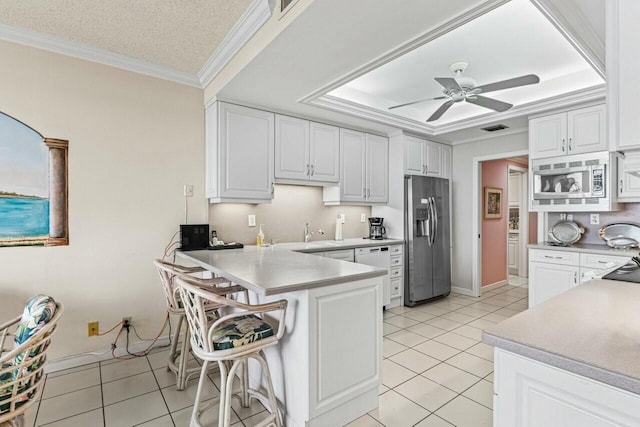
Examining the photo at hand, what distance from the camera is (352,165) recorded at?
421 centimetres

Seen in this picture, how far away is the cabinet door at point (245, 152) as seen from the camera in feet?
10.3

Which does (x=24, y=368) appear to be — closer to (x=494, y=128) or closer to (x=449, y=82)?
(x=449, y=82)

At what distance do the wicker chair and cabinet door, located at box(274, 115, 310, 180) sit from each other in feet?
7.96

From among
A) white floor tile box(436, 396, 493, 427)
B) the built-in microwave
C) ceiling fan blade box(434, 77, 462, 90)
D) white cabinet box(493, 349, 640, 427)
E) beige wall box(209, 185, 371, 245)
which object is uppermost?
ceiling fan blade box(434, 77, 462, 90)

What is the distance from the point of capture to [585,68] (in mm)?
3215

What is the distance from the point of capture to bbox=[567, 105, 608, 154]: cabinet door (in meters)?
3.27

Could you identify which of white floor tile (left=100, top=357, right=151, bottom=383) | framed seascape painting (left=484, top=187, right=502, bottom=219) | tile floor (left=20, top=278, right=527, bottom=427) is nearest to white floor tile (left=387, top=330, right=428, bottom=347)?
tile floor (left=20, top=278, right=527, bottom=427)

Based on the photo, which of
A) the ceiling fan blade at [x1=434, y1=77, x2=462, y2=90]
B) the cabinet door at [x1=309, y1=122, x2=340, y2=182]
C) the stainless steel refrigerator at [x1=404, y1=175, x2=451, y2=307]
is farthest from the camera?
the stainless steel refrigerator at [x1=404, y1=175, x2=451, y2=307]

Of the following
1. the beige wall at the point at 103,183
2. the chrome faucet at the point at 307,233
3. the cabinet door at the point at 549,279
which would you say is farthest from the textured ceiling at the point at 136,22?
the cabinet door at the point at 549,279

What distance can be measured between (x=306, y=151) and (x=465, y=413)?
2877mm

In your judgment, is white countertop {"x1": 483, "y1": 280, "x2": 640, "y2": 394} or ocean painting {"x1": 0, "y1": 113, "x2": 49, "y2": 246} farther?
ocean painting {"x1": 0, "y1": 113, "x2": 49, "y2": 246}

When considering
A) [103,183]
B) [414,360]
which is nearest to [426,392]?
[414,360]

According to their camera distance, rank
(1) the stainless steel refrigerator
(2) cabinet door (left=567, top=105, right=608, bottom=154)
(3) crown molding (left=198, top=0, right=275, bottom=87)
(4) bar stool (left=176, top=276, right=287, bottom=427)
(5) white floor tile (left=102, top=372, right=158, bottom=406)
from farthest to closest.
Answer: (1) the stainless steel refrigerator < (2) cabinet door (left=567, top=105, right=608, bottom=154) < (5) white floor tile (left=102, top=372, right=158, bottom=406) < (3) crown molding (left=198, top=0, right=275, bottom=87) < (4) bar stool (left=176, top=276, right=287, bottom=427)

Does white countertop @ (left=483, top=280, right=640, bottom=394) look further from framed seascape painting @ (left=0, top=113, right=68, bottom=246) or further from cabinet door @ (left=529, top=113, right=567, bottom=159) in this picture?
framed seascape painting @ (left=0, top=113, right=68, bottom=246)
